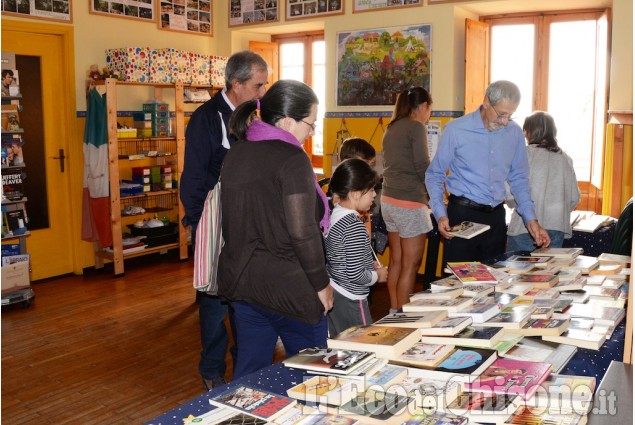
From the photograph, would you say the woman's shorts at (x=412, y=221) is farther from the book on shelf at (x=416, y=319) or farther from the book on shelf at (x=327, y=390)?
the book on shelf at (x=327, y=390)

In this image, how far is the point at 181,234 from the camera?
270 inches

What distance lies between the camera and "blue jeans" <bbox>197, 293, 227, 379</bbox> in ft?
10.8

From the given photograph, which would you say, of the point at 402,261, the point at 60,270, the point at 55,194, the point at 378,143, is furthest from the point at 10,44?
the point at 402,261

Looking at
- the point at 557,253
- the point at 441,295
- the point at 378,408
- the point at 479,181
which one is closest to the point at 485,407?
the point at 378,408

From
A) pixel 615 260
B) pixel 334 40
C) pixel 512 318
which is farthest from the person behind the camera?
pixel 334 40

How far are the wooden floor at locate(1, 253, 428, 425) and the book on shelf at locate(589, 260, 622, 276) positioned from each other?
2.14 metres

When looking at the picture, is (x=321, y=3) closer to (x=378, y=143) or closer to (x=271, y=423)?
(x=378, y=143)

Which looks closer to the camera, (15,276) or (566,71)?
(15,276)

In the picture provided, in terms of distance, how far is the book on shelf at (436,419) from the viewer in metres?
1.37

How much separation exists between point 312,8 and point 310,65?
76 cm

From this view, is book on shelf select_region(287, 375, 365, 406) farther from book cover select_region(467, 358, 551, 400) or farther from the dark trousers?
the dark trousers

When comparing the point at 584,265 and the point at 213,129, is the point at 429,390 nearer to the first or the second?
the point at 584,265

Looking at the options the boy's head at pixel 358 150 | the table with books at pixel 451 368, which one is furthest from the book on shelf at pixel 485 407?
the boy's head at pixel 358 150

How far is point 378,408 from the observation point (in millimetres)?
1422
